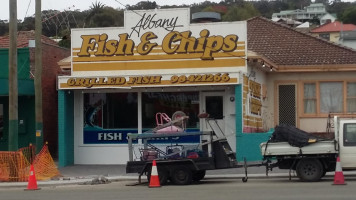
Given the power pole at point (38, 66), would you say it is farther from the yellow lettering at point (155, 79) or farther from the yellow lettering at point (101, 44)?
the yellow lettering at point (155, 79)

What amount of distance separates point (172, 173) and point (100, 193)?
2.71 metres

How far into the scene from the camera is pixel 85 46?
84.1 feet

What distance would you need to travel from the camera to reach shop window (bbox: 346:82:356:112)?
28484 millimetres

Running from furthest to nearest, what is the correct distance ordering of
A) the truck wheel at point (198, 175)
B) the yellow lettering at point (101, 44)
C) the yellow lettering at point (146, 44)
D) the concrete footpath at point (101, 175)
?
the yellow lettering at point (101, 44), the yellow lettering at point (146, 44), the concrete footpath at point (101, 175), the truck wheel at point (198, 175)

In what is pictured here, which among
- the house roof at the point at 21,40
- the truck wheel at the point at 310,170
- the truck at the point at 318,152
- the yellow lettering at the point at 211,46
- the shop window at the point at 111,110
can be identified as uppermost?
the house roof at the point at 21,40

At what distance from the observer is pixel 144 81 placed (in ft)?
80.9

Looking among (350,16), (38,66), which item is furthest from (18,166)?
(350,16)

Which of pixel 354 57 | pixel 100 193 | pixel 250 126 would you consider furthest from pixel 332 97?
pixel 100 193

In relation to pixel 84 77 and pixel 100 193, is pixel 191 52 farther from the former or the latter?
pixel 100 193

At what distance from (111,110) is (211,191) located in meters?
10.3

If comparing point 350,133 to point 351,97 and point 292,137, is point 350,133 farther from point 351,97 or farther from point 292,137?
point 351,97

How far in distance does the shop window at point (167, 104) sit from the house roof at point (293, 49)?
4072mm

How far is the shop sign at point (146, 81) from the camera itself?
79.0 ft

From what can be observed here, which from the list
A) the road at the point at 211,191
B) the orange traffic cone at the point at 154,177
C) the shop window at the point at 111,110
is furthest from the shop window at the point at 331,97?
the orange traffic cone at the point at 154,177
